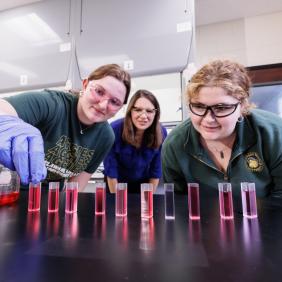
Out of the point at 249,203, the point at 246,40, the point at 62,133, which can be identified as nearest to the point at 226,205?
the point at 249,203

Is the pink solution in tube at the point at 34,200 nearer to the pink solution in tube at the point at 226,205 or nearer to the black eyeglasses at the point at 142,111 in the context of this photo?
the pink solution in tube at the point at 226,205

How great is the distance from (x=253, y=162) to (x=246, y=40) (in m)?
1.48

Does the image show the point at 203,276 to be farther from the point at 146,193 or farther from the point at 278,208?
the point at 278,208

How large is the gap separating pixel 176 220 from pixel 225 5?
1877 millimetres

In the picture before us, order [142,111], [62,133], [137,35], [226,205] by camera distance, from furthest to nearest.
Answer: [137,35], [142,111], [62,133], [226,205]

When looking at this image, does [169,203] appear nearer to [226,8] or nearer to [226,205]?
[226,205]

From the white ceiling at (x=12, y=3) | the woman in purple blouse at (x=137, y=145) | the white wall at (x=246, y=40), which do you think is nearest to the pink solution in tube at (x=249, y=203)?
the woman in purple blouse at (x=137, y=145)

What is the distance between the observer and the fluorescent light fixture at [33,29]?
1.68 meters

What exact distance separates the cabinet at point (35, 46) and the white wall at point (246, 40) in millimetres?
1135

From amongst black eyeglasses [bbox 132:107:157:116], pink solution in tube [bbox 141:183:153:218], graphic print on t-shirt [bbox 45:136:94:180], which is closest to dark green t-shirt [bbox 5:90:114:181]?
graphic print on t-shirt [bbox 45:136:94:180]

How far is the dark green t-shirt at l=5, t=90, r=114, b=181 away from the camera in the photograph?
73 centimetres

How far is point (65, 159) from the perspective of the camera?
0.92 meters

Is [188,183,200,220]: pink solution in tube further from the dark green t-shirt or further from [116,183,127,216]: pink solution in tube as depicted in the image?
the dark green t-shirt

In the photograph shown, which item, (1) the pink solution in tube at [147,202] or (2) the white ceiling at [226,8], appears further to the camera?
(2) the white ceiling at [226,8]
